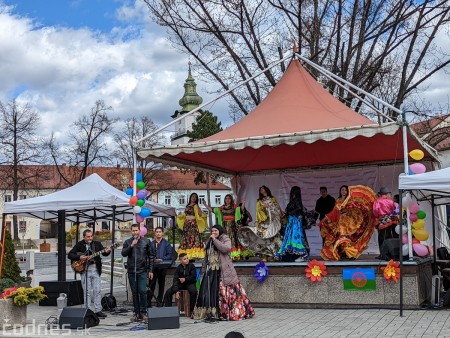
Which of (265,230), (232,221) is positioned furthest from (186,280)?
(232,221)

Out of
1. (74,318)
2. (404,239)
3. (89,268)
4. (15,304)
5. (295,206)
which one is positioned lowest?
(74,318)

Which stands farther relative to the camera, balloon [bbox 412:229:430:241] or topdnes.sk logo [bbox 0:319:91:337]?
balloon [bbox 412:229:430:241]

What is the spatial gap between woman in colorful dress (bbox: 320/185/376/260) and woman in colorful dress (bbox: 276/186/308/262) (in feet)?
1.73

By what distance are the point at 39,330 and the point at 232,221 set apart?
5.19 metres

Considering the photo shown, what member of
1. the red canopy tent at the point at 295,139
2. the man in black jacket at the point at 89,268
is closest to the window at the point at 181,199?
the red canopy tent at the point at 295,139

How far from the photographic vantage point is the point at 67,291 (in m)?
14.2

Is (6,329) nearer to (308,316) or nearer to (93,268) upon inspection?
(93,268)

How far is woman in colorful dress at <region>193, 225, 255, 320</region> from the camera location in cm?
1062

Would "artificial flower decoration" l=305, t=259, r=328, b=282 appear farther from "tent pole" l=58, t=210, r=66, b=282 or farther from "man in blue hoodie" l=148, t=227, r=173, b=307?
"tent pole" l=58, t=210, r=66, b=282

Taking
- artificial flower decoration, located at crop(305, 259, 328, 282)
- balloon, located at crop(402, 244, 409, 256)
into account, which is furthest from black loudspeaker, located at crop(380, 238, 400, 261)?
artificial flower decoration, located at crop(305, 259, 328, 282)

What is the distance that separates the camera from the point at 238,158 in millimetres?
15828

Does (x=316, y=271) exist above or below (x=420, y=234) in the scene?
below

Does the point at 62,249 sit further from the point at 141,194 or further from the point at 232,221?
the point at 232,221

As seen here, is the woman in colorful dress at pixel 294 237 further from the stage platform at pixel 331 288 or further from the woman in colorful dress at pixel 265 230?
the stage platform at pixel 331 288
